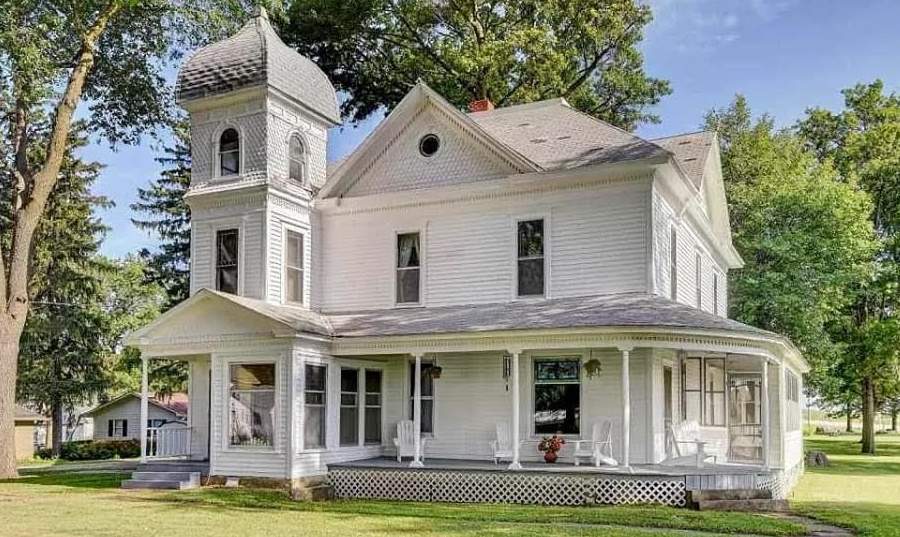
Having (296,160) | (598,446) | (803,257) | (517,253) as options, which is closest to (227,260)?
(296,160)

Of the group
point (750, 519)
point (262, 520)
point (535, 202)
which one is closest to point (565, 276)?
point (535, 202)

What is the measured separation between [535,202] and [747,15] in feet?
23.6

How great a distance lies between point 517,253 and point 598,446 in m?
4.42

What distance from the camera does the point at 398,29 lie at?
3316cm

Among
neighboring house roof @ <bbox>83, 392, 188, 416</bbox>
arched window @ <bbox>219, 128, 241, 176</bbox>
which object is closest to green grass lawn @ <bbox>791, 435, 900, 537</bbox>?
arched window @ <bbox>219, 128, 241, 176</bbox>

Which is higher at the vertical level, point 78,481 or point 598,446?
point 598,446

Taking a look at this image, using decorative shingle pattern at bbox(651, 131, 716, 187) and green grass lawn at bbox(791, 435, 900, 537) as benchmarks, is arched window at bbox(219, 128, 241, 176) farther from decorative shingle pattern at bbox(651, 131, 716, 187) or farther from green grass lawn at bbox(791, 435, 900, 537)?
green grass lawn at bbox(791, 435, 900, 537)

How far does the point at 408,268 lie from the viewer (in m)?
19.2

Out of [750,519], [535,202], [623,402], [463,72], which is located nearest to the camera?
[750,519]

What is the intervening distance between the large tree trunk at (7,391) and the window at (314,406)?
8431 millimetres

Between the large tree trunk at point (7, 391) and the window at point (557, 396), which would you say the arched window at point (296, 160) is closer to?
the window at point (557, 396)

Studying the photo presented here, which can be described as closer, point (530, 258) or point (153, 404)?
point (530, 258)

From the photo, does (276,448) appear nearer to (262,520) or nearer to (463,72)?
(262,520)

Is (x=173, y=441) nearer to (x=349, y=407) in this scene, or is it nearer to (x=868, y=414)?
(x=349, y=407)
